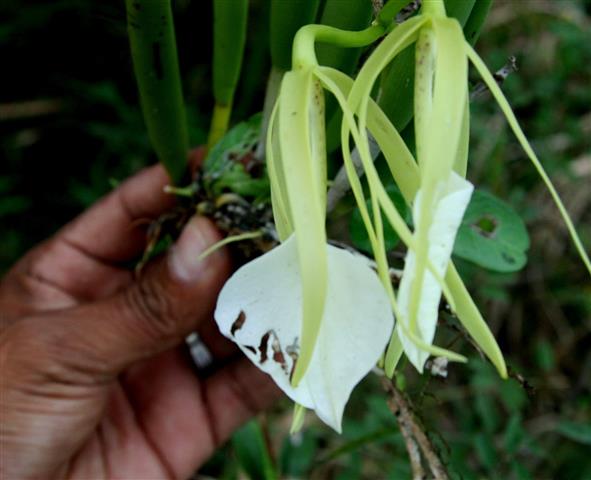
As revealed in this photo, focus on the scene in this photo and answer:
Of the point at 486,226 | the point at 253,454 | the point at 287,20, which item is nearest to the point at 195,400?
the point at 253,454

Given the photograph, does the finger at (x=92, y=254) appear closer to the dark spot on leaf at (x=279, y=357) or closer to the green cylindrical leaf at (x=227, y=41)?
the green cylindrical leaf at (x=227, y=41)

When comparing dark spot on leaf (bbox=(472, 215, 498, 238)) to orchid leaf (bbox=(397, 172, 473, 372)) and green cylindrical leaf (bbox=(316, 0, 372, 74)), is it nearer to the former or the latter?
green cylindrical leaf (bbox=(316, 0, 372, 74))

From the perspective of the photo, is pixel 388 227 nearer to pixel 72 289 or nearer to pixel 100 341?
pixel 100 341

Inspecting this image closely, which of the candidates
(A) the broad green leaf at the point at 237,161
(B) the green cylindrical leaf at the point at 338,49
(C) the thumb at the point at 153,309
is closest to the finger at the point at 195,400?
(C) the thumb at the point at 153,309

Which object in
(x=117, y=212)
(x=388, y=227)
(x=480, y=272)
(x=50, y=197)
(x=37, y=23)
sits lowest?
(x=480, y=272)

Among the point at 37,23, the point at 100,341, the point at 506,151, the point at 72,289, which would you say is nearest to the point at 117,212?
the point at 72,289

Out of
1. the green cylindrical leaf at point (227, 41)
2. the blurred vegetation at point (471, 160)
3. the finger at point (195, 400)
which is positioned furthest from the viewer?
the blurred vegetation at point (471, 160)
